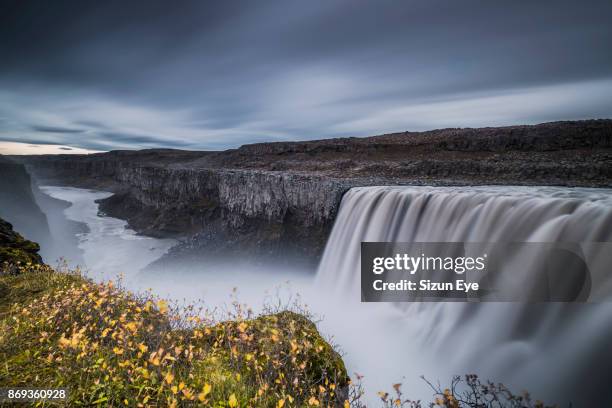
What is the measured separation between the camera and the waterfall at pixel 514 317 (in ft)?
20.0

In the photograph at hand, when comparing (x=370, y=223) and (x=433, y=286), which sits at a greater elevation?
(x=370, y=223)

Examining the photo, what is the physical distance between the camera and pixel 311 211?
22.7 m

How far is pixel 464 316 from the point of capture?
900 centimetres

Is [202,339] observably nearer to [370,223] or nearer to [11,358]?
[11,358]

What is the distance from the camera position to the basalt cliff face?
23.1 m

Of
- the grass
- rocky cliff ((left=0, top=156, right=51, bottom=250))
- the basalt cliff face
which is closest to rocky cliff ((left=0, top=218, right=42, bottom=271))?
the grass

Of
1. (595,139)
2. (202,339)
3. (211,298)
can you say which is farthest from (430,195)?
(595,139)

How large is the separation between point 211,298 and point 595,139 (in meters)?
38.8

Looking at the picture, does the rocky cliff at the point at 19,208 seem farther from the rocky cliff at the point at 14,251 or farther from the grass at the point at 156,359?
the grass at the point at 156,359

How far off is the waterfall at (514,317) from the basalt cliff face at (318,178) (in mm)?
8505

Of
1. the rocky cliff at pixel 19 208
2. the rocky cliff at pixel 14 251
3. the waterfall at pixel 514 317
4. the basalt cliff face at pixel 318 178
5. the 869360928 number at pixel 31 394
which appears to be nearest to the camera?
the 869360928 number at pixel 31 394

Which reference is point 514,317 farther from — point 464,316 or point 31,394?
point 31,394

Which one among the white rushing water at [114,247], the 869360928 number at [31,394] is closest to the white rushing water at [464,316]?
the 869360928 number at [31,394]

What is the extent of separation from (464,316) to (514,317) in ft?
4.39
